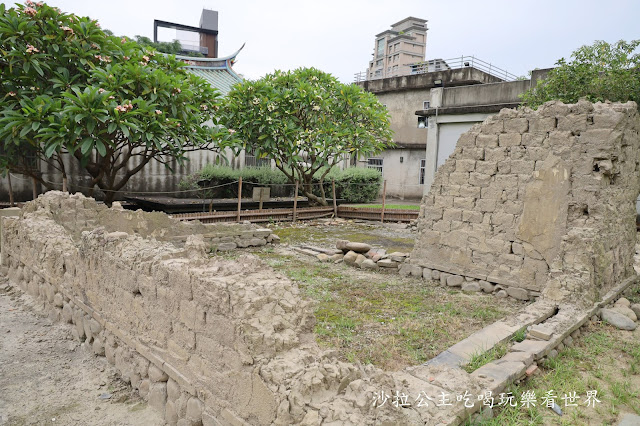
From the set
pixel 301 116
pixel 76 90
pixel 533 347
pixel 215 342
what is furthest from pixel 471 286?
pixel 301 116

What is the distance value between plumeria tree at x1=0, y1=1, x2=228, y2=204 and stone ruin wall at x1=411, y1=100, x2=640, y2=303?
6.17 metres

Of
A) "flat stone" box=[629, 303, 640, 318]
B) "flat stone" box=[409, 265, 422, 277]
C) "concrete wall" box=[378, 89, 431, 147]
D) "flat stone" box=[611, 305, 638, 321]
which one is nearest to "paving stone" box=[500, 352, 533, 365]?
"flat stone" box=[611, 305, 638, 321]

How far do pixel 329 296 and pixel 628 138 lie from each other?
4.54m

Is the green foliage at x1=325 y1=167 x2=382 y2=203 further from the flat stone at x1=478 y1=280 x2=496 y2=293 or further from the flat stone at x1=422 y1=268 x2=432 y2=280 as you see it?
the flat stone at x1=478 y1=280 x2=496 y2=293

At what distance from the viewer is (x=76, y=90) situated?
27.2 ft

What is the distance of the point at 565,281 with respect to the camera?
17.1 feet

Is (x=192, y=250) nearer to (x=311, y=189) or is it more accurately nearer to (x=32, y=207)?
(x=32, y=207)

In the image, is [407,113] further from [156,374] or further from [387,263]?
[156,374]

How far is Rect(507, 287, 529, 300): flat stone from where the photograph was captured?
5.98m

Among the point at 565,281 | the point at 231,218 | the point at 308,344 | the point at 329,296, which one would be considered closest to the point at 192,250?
the point at 308,344

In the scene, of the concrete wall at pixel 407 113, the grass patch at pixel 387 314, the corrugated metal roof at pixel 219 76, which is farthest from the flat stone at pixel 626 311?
the corrugated metal roof at pixel 219 76

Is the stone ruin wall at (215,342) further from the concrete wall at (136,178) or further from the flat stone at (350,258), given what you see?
the concrete wall at (136,178)

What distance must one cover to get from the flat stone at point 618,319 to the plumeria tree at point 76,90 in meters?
8.35

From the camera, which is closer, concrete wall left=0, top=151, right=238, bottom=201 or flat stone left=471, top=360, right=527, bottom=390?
flat stone left=471, top=360, right=527, bottom=390
